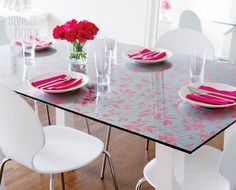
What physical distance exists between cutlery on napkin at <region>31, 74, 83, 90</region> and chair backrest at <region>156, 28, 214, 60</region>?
3.15ft

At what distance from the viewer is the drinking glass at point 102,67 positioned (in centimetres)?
178

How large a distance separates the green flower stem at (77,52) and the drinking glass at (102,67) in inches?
9.4

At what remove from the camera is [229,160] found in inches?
52.0

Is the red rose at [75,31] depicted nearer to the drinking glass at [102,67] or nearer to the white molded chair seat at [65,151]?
the drinking glass at [102,67]

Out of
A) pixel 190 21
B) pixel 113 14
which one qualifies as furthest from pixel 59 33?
pixel 113 14

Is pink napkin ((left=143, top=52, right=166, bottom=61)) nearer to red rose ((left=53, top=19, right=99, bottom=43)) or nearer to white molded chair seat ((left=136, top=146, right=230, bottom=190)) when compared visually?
red rose ((left=53, top=19, right=99, bottom=43))

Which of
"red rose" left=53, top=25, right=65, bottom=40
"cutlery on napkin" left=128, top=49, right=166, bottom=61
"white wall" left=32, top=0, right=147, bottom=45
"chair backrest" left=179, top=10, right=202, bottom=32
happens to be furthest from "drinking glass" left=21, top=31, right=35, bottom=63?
"chair backrest" left=179, top=10, right=202, bottom=32

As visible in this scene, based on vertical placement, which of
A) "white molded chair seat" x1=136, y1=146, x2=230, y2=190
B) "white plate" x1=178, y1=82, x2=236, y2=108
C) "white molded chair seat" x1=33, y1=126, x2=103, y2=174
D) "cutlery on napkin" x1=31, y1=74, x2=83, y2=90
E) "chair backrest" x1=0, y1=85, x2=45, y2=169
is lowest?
"white molded chair seat" x1=33, y1=126, x2=103, y2=174

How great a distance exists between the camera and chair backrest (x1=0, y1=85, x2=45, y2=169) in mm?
1515

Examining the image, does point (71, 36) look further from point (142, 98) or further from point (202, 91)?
point (202, 91)

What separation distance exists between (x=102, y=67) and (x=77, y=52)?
285 millimetres

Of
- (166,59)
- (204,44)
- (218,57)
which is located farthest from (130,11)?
(166,59)

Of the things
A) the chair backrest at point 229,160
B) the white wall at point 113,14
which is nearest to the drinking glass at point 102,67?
the chair backrest at point 229,160

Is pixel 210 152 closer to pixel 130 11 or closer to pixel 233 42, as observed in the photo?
pixel 233 42
